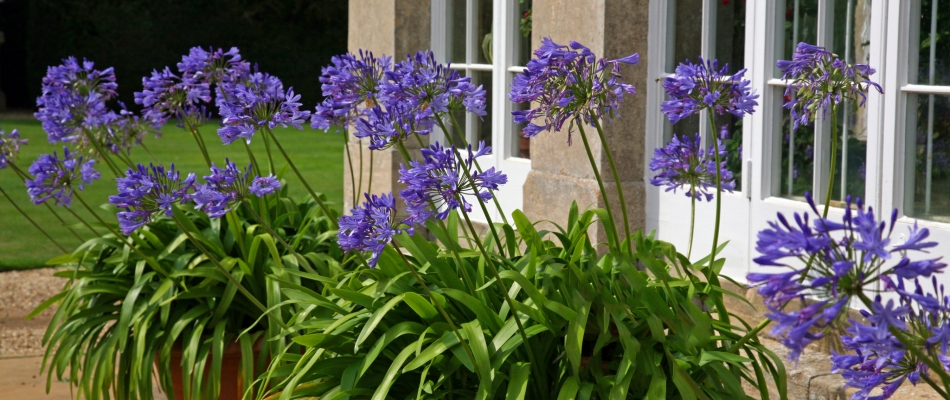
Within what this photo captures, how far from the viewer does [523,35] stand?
4512mm

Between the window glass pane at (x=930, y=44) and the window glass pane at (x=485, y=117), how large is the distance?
90.3 inches

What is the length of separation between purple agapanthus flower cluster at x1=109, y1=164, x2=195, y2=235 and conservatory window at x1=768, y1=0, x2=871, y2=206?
1.86 m

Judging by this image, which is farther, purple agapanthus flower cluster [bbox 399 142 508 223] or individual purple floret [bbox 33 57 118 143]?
individual purple floret [bbox 33 57 118 143]

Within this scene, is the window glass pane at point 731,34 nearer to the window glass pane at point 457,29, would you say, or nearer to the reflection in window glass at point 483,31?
the reflection in window glass at point 483,31

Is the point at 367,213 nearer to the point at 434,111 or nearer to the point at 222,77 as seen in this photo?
the point at 434,111

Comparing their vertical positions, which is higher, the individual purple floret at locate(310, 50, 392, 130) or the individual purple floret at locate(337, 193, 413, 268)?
the individual purple floret at locate(310, 50, 392, 130)

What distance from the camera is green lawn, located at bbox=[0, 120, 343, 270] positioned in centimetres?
712

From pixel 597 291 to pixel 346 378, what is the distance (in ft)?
1.85

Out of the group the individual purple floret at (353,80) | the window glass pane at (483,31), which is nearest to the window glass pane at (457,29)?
the window glass pane at (483,31)

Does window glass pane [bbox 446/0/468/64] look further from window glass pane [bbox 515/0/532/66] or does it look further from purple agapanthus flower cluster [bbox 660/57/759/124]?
purple agapanthus flower cluster [bbox 660/57/759/124]

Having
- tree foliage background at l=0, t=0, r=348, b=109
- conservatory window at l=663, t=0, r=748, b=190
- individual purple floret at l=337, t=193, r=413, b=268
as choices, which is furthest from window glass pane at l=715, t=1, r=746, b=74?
tree foliage background at l=0, t=0, r=348, b=109

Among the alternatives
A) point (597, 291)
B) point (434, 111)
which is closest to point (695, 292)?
point (597, 291)

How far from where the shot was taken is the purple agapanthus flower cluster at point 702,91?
6.19ft

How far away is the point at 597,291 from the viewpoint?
2.04 metres
